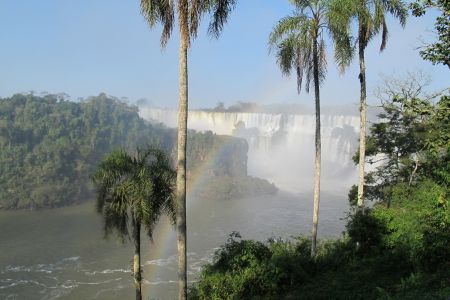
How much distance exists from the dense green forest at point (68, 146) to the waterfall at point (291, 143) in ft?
21.8

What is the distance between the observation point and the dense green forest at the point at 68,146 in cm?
7075

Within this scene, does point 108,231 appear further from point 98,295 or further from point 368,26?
point 98,295

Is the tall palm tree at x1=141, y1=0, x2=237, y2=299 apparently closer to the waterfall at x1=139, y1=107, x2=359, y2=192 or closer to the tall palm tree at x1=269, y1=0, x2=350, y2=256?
the tall palm tree at x1=269, y1=0, x2=350, y2=256

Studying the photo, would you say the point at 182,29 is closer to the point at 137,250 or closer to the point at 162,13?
the point at 162,13

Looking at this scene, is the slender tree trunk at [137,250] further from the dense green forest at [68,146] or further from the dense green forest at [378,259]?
the dense green forest at [68,146]

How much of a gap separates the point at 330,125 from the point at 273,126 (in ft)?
58.0

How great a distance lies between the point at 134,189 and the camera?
37.0ft

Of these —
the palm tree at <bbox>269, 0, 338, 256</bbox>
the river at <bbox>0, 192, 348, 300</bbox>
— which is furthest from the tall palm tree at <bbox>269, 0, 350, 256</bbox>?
the river at <bbox>0, 192, 348, 300</bbox>

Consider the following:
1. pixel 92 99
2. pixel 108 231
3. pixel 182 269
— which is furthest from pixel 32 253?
pixel 92 99

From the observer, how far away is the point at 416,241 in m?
9.14

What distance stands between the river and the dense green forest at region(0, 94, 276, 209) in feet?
24.4

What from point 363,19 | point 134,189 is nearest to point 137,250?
point 134,189

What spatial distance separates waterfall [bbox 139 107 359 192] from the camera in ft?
269

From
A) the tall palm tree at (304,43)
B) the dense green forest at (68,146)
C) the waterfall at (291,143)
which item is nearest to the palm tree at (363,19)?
the tall palm tree at (304,43)
